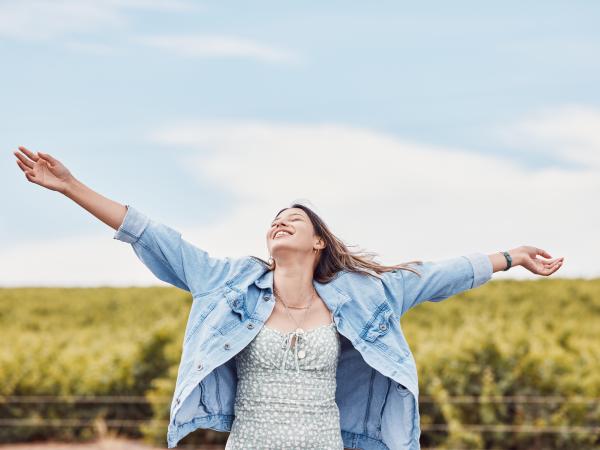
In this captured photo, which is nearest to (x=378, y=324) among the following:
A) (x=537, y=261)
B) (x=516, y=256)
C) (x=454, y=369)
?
(x=516, y=256)

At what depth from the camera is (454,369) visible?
9.93m

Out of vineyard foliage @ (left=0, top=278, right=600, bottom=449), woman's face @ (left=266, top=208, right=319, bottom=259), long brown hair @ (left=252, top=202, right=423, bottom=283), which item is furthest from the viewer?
vineyard foliage @ (left=0, top=278, right=600, bottom=449)

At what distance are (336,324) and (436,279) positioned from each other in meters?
0.49

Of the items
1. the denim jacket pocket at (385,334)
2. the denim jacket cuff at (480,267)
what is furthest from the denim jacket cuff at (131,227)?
the denim jacket cuff at (480,267)

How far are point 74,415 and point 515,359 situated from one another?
6074 mm

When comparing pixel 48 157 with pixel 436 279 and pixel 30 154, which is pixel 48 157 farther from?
pixel 436 279

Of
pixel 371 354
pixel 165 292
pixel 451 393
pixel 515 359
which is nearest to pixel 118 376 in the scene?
pixel 451 393

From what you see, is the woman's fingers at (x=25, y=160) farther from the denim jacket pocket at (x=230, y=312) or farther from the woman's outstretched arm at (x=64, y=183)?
the denim jacket pocket at (x=230, y=312)

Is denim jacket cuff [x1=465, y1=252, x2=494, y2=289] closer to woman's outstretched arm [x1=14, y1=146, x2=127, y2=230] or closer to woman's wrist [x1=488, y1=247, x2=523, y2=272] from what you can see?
woman's wrist [x1=488, y1=247, x2=523, y2=272]

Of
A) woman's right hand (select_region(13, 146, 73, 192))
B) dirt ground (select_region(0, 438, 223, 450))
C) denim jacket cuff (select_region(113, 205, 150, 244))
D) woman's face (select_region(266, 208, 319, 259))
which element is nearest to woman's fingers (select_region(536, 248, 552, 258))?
woman's face (select_region(266, 208, 319, 259))

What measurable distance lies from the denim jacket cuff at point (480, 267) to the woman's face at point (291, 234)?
0.70m

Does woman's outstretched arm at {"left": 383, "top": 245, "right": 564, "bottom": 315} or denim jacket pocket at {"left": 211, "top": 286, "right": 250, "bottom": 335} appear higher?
woman's outstretched arm at {"left": 383, "top": 245, "right": 564, "bottom": 315}

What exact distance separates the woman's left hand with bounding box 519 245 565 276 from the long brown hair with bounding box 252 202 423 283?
50 centimetres

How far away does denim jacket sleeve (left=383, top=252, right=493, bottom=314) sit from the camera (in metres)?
3.85
